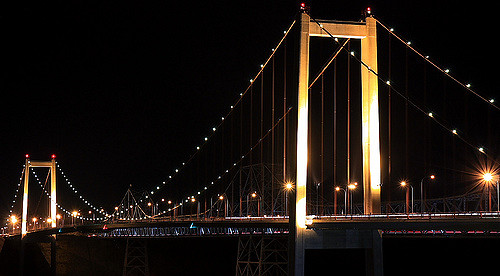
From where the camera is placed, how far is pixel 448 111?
3631 cm

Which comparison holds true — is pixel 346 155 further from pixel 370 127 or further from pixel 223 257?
pixel 370 127

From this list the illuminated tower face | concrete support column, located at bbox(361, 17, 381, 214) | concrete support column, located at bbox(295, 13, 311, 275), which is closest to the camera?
concrete support column, located at bbox(295, 13, 311, 275)

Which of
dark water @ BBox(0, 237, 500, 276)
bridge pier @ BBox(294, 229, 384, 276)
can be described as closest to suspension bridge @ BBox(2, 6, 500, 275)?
bridge pier @ BBox(294, 229, 384, 276)

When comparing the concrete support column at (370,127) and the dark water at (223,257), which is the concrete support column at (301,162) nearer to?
the concrete support column at (370,127)

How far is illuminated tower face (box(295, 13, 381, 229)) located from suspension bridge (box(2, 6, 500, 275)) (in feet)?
0.11

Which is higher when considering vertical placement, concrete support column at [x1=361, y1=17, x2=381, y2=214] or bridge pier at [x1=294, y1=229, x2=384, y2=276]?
concrete support column at [x1=361, y1=17, x2=381, y2=214]

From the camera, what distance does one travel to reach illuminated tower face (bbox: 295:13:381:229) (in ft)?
72.2

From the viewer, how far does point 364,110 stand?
24.1 metres

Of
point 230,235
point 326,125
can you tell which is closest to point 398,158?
point 326,125

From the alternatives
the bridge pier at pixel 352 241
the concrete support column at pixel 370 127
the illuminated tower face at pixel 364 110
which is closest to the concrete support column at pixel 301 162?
the illuminated tower face at pixel 364 110

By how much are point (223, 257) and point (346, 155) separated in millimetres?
11662

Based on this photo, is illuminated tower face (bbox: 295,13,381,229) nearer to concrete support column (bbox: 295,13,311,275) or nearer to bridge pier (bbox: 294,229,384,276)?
concrete support column (bbox: 295,13,311,275)

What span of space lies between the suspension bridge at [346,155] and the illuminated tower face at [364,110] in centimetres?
3

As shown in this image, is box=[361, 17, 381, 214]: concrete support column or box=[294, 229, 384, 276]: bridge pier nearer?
box=[294, 229, 384, 276]: bridge pier
